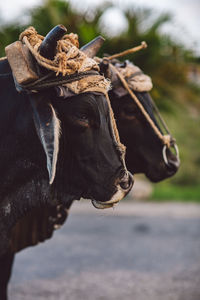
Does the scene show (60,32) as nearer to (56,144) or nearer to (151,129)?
(56,144)

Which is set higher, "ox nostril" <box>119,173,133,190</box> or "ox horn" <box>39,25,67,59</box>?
"ox horn" <box>39,25,67,59</box>

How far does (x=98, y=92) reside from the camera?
273 centimetres

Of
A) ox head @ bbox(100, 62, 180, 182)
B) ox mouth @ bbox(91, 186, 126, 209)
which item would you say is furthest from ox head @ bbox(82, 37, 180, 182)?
ox mouth @ bbox(91, 186, 126, 209)

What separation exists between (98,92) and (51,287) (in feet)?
11.6

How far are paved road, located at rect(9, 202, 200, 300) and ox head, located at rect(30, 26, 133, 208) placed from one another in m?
2.92

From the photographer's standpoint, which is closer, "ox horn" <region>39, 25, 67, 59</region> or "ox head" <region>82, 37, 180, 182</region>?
"ox horn" <region>39, 25, 67, 59</region>

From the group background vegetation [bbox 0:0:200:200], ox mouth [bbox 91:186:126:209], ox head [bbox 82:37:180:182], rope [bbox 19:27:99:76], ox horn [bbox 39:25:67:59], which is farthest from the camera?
background vegetation [bbox 0:0:200:200]

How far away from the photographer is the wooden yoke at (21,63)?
8.50 ft

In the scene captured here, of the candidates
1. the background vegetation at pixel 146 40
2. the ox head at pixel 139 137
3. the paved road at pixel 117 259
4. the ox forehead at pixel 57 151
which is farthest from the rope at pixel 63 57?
the background vegetation at pixel 146 40

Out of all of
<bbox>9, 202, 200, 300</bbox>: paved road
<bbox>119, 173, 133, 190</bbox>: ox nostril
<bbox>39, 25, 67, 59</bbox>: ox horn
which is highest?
<bbox>39, 25, 67, 59</bbox>: ox horn

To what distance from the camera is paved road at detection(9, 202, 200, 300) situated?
18.5 ft

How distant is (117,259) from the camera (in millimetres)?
7367

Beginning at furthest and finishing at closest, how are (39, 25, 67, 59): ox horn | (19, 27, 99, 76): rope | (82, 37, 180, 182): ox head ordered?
1. (82, 37, 180, 182): ox head
2. (19, 27, 99, 76): rope
3. (39, 25, 67, 59): ox horn

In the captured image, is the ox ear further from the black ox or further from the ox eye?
the ox eye
